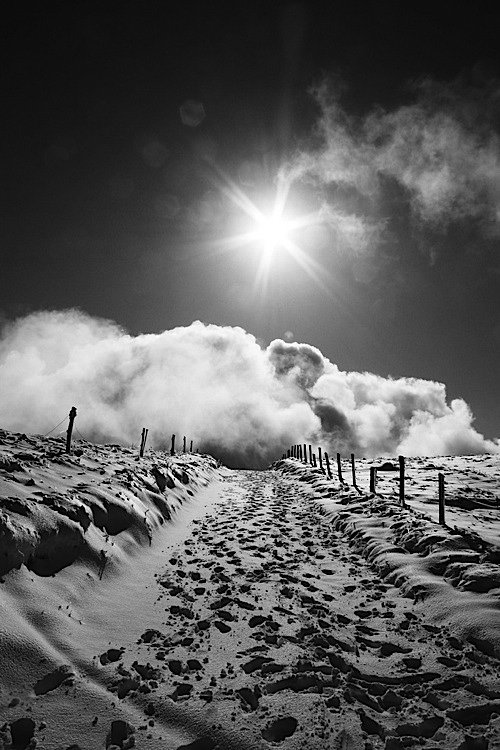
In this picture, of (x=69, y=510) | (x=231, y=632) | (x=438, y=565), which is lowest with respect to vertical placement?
(x=231, y=632)

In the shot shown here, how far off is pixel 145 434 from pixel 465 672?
2477 cm

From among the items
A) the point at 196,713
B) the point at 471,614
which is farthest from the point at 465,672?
the point at 196,713

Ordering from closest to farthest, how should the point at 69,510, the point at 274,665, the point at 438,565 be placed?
1. the point at 274,665
2. the point at 438,565
3. the point at 69,510

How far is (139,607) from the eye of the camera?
20.4 ft

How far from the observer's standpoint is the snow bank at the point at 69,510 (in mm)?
6082

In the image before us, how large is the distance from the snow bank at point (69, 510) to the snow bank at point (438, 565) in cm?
585

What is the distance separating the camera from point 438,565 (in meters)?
7.45

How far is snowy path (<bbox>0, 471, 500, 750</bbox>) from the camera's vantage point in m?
3.68

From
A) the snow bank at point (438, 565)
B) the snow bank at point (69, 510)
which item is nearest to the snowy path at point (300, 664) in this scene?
the snow bank at point (438, 565)

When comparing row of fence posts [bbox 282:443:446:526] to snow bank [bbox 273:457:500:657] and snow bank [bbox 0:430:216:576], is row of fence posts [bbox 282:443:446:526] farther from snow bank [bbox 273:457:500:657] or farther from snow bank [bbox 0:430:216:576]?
snow bank [bbox 0:430:216:576]

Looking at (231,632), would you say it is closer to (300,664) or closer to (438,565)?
(300,664)

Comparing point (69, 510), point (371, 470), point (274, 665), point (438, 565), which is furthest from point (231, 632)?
point (371, 470)

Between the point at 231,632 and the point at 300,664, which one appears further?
the point at 231,632

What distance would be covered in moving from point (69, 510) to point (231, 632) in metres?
4.17
